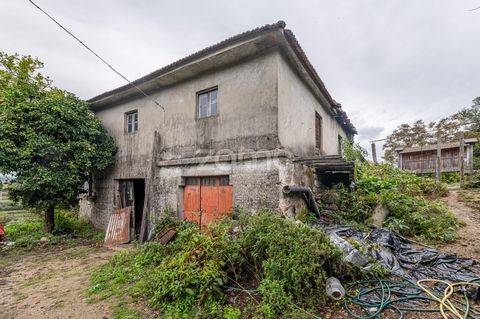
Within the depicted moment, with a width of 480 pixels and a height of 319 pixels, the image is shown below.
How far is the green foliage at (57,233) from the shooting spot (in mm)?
8109

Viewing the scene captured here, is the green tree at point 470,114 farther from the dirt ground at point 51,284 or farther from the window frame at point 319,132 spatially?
the dirt ground at point 51,284

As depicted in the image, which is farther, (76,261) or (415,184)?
(415,184)

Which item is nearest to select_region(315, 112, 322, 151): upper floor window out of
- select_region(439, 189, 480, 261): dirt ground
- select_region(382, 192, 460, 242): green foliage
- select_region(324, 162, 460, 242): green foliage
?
select_region(324, 162, 460, 242): green foliage

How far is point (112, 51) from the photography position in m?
6.04

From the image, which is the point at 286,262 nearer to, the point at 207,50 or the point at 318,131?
the point at 207,50

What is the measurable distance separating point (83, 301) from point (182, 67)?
649 centimetres

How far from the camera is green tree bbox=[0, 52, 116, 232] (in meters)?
7.35

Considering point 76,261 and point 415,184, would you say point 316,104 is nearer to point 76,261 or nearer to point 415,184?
point 415,184

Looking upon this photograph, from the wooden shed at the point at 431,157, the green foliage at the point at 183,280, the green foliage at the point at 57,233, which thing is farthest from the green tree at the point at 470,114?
the green foliage at the point at 57,233

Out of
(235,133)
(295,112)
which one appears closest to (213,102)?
(235,133)

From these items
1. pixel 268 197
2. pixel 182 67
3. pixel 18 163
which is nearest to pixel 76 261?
pixel 18 163

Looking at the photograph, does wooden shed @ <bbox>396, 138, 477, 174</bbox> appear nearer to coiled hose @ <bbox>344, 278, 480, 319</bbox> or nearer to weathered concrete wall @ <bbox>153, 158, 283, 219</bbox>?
weathered concrete wall @ <bbox>153, 158, 283, 219</bbox>

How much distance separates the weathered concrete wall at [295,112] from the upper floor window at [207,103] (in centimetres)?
224

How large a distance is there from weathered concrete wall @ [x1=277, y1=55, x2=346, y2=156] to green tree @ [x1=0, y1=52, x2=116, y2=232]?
7691mm
